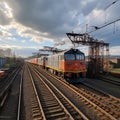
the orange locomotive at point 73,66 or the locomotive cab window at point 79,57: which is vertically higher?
the locomotive cab window at point 79,57

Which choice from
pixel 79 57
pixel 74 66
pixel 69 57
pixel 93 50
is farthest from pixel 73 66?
pixel 93 50

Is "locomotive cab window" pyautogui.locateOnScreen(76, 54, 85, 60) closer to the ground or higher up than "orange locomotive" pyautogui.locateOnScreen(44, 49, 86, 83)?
higher up

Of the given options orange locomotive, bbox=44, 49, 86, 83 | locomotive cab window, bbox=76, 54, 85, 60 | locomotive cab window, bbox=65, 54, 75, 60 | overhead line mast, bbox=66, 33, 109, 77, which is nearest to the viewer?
orange locomotive, bbox=44, 49, 86, 83

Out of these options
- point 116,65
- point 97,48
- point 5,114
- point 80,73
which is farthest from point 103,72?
point 5,114

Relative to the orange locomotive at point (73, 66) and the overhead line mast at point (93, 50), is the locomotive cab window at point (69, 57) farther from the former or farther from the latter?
the overhead line mast at point (93, 50)

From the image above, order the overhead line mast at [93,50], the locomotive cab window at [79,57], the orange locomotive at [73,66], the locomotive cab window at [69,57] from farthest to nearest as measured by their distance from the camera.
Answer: the overhead line mast at [93,50] → the locomotive cab window at [79,57] → the locomotive cab window at [69,57] → the orange locomotive at [73,66]

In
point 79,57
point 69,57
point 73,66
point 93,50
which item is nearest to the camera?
point 73,66

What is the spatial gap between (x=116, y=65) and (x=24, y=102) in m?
34.4

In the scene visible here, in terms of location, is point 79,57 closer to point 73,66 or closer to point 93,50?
point 73,66

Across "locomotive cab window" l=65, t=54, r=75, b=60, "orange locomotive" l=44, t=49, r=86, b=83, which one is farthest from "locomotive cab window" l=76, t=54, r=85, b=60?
"locomotive cab window" l=65, t=54, r=75, b=60

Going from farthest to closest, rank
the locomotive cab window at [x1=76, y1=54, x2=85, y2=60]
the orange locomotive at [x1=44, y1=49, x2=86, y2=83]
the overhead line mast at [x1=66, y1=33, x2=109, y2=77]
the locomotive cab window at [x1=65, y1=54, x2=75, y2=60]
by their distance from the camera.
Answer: the overhead line mast at [x1=66, y1=33, x2=109, y2=77], the locomotive cab window at [x1=76, y1=54, x2=85, y2=60], the locomotive cab window at [x1=65, y1=54, x2=75, y2=60], the orange locomotive at [x1=44, y1=49, x2=86, y2=83]

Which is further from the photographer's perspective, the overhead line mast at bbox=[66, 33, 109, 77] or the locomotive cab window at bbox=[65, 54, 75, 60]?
the overhead line mast at bbox=[66, 33, 109, 77]

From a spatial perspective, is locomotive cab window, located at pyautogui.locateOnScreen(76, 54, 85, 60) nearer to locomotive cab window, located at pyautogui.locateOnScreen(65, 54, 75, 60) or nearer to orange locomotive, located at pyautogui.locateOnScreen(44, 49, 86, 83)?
orange locomotive, located at pyautogui.locateOnScreen(44, 49, 86, 83)

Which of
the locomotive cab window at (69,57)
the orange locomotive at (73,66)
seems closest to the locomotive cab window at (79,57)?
the orange locomotive at (73,66)
